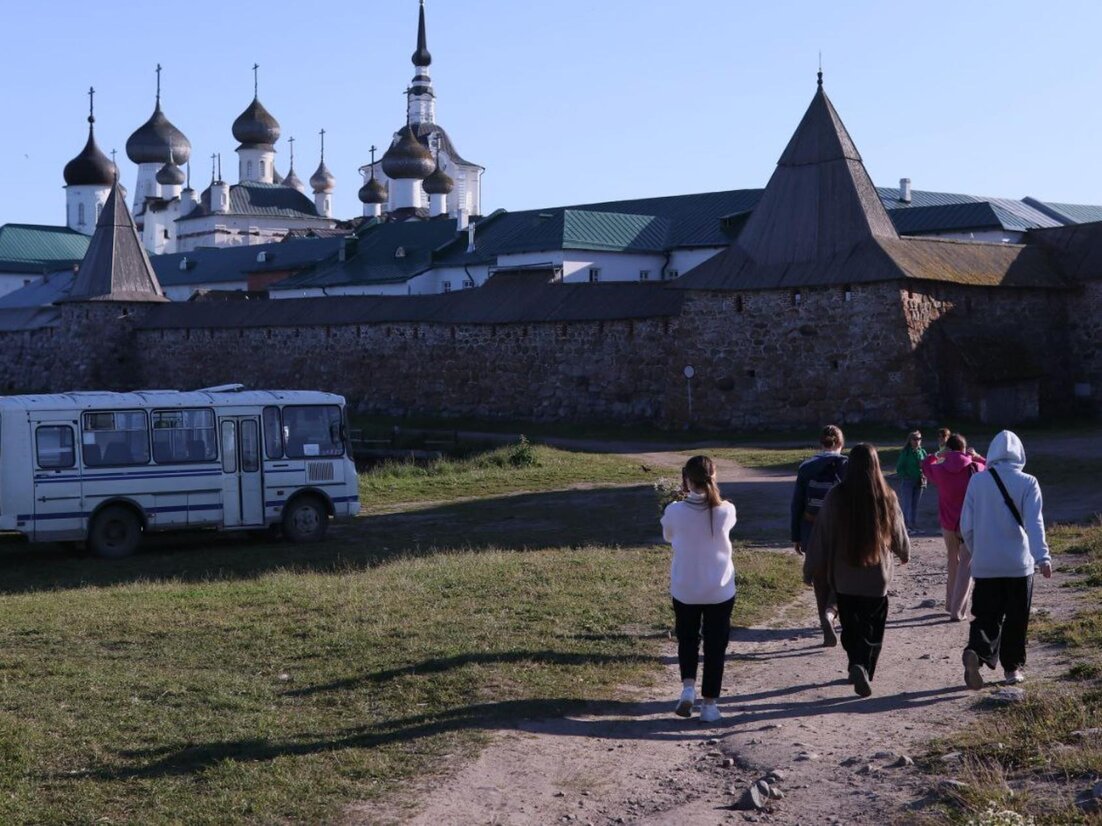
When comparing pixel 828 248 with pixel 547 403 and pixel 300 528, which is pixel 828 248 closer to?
pixel 547 403

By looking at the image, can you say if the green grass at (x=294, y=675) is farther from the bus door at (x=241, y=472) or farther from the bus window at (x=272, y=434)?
the bus window at (x=272, y=434)

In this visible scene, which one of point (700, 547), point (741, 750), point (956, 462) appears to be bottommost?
point (741, 750)

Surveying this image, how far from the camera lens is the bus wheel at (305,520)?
18.2m

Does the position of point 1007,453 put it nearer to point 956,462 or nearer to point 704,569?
point 704,569

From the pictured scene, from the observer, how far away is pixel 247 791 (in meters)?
6.83

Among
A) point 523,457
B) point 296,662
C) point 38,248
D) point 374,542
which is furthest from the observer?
point 38,248

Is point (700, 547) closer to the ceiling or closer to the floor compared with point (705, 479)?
closer to the floor

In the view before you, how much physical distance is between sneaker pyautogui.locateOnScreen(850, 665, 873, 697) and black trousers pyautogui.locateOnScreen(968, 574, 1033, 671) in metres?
0.59

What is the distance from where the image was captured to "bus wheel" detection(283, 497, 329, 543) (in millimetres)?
18188

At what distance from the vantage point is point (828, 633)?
1001 centimetres

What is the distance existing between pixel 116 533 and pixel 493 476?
8.30 meters

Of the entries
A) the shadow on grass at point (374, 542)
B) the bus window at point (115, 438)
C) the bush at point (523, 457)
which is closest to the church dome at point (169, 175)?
the bush at point (523, 457)

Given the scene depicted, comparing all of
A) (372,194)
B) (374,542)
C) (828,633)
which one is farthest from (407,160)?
(828,633)

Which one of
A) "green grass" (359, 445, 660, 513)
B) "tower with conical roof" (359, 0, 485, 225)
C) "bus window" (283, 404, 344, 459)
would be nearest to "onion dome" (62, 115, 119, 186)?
"tower with conical roof" (359, 0, 485, 225)
